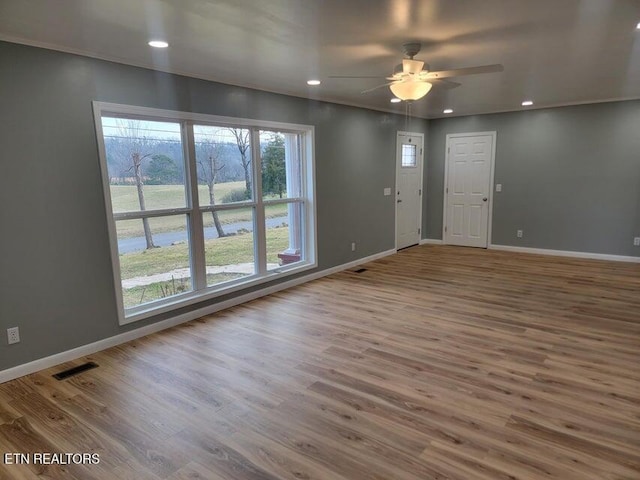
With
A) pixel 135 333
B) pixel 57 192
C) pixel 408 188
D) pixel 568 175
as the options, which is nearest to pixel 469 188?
pixel 408 188

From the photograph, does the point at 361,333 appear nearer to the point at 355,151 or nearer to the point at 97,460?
the point at 97,460

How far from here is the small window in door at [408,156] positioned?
7074mm

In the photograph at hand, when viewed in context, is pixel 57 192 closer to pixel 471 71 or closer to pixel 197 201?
pixel 197 201

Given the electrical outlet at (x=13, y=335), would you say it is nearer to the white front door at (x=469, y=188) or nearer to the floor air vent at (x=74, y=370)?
the floor air vent at (x=74, y=370)

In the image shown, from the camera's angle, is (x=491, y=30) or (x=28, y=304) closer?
(x=491, y=30)

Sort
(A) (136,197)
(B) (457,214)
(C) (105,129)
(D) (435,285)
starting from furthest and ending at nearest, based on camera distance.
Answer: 1. (B) (457,214)
2. (D) (435,285)
3. (A) (136,197)
4. (C) (105,129)

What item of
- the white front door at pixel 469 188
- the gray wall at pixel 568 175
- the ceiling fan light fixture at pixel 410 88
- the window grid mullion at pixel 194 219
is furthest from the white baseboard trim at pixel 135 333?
the gray wall at pixel 568 175

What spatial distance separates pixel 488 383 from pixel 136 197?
327 centimetres

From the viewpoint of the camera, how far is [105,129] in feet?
10.9

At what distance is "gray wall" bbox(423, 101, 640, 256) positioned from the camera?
5914mm

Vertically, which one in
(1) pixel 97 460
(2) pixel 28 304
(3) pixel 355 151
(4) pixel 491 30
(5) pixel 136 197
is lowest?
A: (1) pixel 97 460

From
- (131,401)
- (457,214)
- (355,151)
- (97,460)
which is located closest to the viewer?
(97,460)

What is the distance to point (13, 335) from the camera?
2861mm

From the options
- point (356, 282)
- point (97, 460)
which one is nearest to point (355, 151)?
point (356, 282)
